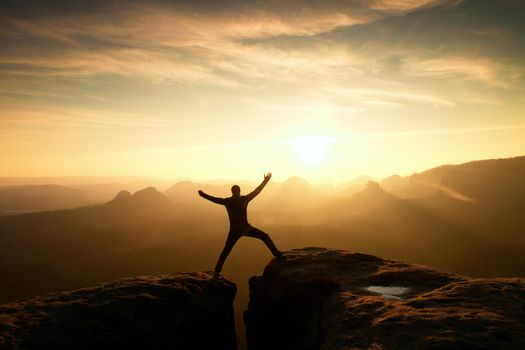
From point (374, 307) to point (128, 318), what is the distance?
6377 mm

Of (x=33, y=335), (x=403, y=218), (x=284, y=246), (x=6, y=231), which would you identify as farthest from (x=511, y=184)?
(x=6, y=231)

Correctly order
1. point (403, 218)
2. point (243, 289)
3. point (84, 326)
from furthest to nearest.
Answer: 1. point (403, 218)
2. point (243, 289)
3. point (84, 326)

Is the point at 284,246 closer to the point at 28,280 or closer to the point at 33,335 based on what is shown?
the point at 28,280

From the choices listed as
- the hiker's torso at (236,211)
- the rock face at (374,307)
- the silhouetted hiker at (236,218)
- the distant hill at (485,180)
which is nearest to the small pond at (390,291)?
the rock face at (374,307)

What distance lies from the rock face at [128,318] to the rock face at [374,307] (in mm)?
1980

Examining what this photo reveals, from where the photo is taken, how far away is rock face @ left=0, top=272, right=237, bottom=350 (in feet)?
26.5

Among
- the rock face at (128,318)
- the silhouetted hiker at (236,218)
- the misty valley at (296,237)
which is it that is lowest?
the misty valley at (296,237)

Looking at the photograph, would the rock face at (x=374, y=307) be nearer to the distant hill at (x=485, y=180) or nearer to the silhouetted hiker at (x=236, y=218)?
the silhouetted hiker at (x=236, y=218)

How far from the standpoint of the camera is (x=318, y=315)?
972cm

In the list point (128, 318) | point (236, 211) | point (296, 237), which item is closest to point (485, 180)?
point (296, 237)

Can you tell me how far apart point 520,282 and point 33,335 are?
11953 millimetres

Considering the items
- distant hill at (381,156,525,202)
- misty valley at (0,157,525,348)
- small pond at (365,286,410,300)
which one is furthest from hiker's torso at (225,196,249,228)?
distant hill at (381,156,525,202)

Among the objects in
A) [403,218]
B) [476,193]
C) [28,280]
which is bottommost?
[28,280]

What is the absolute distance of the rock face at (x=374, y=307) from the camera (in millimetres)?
6586
